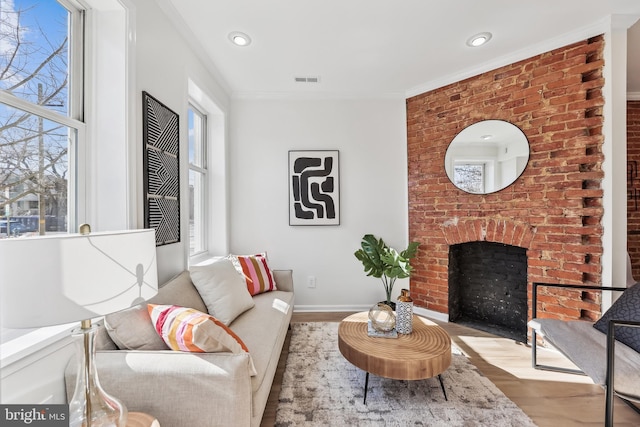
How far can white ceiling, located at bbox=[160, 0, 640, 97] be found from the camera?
1855 mm

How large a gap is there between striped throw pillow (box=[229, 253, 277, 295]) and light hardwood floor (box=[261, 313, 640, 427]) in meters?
0.52

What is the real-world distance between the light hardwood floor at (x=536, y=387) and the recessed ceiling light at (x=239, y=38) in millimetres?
2535

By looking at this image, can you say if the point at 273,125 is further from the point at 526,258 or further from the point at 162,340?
the point at 526,258

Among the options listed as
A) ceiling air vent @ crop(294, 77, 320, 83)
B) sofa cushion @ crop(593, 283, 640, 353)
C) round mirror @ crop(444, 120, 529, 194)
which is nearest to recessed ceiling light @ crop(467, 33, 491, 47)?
round mirror @ crop(444, 120, 529, 194)

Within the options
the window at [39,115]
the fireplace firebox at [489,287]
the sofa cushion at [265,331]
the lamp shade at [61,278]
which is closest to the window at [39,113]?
the window at [39,115]

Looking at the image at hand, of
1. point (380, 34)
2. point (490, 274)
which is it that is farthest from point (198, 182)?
point (490, 274)

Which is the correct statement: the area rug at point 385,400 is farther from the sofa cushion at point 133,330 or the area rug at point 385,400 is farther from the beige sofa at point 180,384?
the sofa cushion at point 133,330

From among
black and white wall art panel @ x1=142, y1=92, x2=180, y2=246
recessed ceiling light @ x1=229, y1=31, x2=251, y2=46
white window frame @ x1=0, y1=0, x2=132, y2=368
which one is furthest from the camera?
recessed ceiling light @ x1=229, y1=31, x2=251, y2=46

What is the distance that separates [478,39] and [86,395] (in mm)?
3119

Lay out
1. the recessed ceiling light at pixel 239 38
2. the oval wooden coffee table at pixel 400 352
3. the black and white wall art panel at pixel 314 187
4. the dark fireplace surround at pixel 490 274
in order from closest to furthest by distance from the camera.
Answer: the oval wooden coffee table at pixel 400 352, the recessed ceiling light at pixel 239 38, the dark fireplace surround at pixel 490 274, the black and white wall art panel at pixel 314 187

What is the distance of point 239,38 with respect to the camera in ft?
7.07

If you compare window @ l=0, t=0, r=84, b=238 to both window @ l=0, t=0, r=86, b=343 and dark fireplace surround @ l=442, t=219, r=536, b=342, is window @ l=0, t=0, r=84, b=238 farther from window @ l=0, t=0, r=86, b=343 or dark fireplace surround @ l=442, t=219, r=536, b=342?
dark fireplace surround @ l=442, t=219, r=536, b=342

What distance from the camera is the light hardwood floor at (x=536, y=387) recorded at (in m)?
1.56

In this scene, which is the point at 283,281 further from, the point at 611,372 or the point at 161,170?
the point at 611,372
